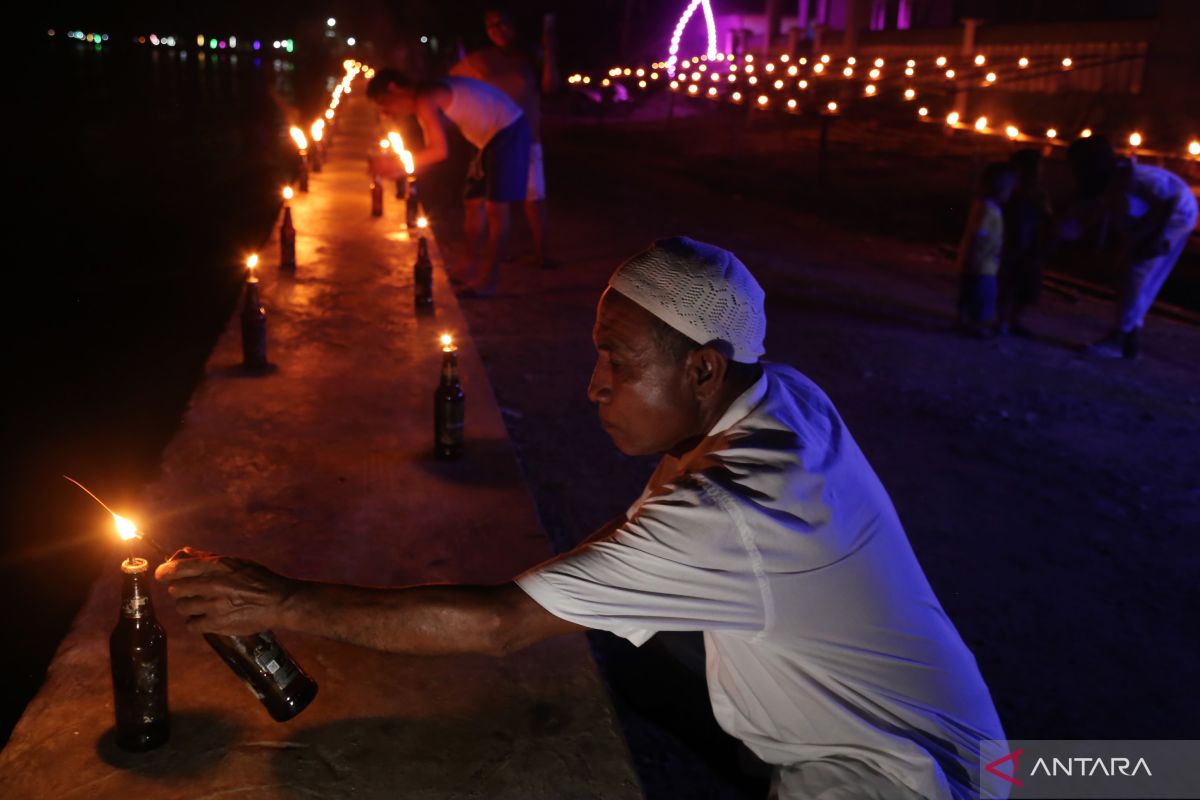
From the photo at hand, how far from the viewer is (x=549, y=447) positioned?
614cm

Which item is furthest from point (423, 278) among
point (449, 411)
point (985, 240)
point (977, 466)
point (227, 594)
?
point (227, 594)

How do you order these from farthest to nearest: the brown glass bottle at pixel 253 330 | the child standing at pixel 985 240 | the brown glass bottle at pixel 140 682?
the child standing at pixel 985 240
the brown glass bottle at pixel 253 330
the brown glass bottle at pixel 140 682

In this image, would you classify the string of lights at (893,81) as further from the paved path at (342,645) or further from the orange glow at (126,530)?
the orange glow at (126,530)

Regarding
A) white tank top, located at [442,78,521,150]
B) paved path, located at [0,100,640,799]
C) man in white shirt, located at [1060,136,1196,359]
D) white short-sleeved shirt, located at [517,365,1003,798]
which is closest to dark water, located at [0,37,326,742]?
paved path, located at [0,100,640,799]

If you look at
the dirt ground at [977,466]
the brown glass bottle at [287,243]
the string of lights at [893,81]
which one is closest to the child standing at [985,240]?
the dirt ground at [977,466]

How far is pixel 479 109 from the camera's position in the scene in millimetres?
8492

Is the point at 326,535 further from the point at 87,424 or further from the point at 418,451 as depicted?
the point at 87,424

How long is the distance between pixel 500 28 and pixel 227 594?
327 inches

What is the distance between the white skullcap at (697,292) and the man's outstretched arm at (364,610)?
2.10 feet

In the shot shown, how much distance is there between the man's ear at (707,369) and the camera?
6.87ft

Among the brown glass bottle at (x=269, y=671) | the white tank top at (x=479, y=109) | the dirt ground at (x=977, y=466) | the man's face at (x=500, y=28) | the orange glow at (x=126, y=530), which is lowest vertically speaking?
the dirt ground at (x=977, y=466)

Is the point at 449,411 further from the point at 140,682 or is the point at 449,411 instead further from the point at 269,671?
the point at 140,682

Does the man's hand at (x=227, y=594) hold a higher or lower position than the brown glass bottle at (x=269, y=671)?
higher

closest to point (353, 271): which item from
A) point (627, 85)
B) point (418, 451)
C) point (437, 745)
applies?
point (418, 451)
